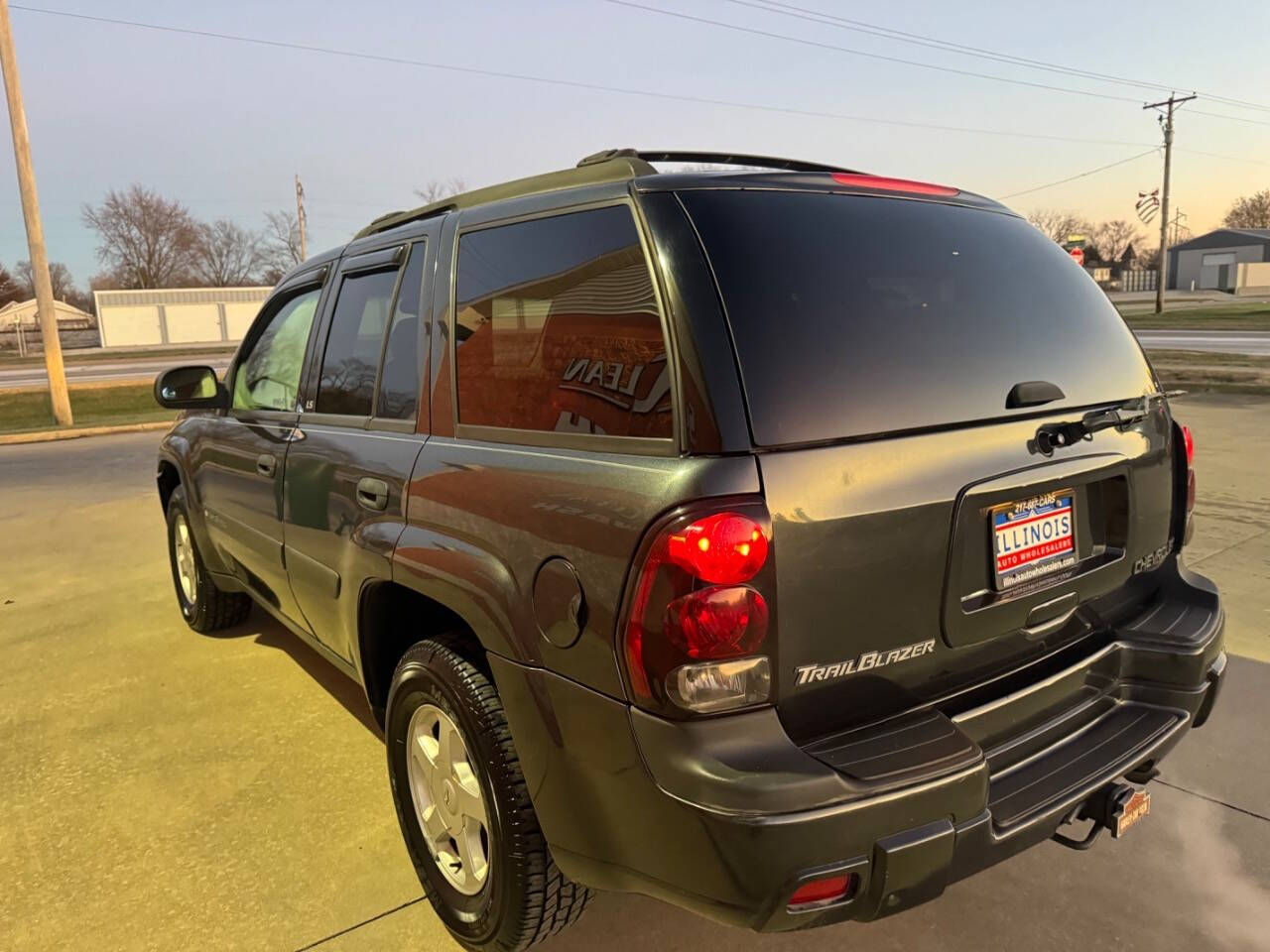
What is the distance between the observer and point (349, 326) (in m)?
3.02

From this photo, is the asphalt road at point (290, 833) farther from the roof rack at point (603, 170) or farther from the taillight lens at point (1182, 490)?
the roof rack at point (603, 170)

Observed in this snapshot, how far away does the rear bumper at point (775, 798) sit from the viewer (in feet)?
5.21

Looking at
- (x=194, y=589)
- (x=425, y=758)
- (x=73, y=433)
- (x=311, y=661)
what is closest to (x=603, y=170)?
A: (x=425, y=758)

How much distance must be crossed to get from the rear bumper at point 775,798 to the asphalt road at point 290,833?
12 cm

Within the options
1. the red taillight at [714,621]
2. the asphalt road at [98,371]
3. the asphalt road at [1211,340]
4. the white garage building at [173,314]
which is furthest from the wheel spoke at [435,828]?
the white garage building at [173,314]

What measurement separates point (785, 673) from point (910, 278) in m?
0.99

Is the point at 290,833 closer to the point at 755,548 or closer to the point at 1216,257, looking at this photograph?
the point at 755,548

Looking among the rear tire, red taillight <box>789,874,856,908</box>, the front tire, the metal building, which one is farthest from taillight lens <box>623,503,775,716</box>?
the metal building

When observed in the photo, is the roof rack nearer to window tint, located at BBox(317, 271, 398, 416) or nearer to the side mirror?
window tint, located at BBox(317, 271, 398, 416)

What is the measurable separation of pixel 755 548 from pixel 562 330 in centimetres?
71

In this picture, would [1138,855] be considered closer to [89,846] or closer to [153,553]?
[89,846]

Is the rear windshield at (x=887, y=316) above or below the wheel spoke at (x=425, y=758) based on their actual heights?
above

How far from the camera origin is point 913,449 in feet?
5.99

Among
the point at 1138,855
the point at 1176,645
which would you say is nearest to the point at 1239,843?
the point at 1138,855
